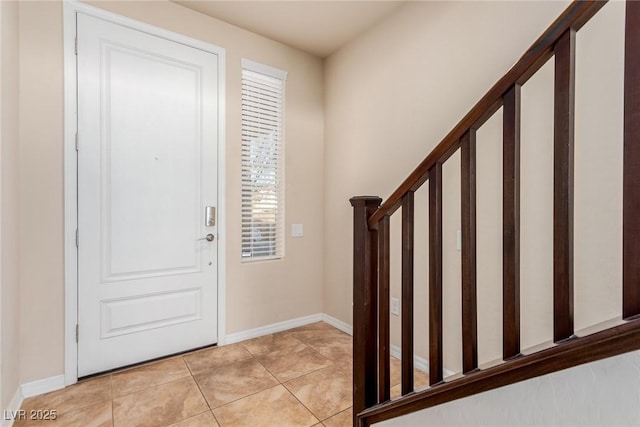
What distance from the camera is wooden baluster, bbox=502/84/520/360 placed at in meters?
0.85

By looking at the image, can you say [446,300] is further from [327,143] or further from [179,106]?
[179,106]

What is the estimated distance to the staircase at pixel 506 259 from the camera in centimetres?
63

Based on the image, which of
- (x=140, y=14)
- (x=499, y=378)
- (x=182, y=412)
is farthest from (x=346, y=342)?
(x=140, y=14)

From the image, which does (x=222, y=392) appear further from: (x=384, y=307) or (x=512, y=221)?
(x=512, y=221)

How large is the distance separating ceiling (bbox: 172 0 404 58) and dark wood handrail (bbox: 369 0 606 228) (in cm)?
197

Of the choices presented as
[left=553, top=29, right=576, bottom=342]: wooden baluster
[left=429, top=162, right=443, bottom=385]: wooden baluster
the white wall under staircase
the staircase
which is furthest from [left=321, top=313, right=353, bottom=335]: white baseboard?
[left=553, top=29, right=576, bottom=342]: wooden baluster

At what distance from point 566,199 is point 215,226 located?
2.42m

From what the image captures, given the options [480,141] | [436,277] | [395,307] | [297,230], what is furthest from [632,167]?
[297,230]

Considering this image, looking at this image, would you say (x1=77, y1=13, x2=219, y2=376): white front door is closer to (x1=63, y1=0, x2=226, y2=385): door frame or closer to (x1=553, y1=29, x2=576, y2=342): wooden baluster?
(x1=63, y1=0, x2=226, y2=385): door frame

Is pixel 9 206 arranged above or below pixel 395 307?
above

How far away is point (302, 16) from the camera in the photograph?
8.52ft

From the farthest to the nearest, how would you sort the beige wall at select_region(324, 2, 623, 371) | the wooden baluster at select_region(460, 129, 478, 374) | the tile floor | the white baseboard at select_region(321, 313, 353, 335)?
the white baseboard at select_region(321, 313, 353, 335) → the tile floor → the beige wall at select_region(324, 2, 623, 371) → the wooden baluster at select_region(460, 129, 478, 374)

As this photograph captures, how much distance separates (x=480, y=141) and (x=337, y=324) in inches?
83.3

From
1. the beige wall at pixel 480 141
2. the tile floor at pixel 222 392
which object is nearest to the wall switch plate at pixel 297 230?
the beige wall at pixel 480 141
